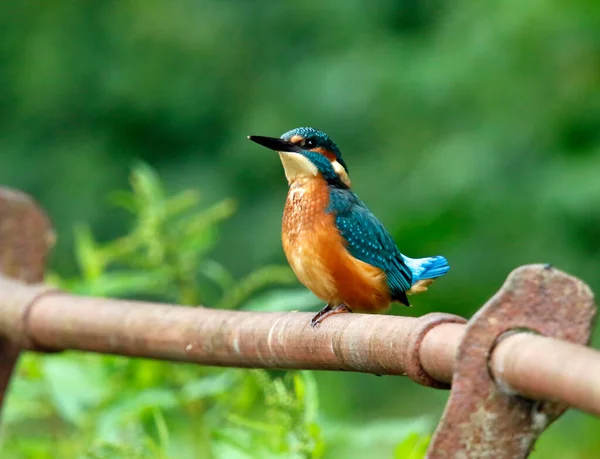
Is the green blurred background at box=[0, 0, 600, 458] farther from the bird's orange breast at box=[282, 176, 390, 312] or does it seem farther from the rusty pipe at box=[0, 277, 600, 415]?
the rusty pipe at box=[0, 277, 600, 415]

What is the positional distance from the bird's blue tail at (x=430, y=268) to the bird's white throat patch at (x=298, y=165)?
264mm

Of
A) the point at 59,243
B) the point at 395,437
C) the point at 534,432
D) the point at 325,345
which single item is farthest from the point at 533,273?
the point at 59,243

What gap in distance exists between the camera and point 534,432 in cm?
112

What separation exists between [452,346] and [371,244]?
1023mm

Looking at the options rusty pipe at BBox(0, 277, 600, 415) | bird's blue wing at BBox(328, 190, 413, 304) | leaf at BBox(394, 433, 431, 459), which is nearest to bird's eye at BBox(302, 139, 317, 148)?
bird's blue wing at BBox(328, 190, 413, 304)

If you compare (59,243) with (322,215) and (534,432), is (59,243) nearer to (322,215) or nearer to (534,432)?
(322,215)

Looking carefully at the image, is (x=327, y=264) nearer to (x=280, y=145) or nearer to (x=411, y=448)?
(x=280, y=145)

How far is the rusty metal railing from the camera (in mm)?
1045

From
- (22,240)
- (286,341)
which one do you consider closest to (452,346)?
(286,341)

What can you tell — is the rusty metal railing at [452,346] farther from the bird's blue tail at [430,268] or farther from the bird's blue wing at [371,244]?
the bird's blue tail at [430,268]

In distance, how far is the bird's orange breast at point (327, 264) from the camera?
2.20 m

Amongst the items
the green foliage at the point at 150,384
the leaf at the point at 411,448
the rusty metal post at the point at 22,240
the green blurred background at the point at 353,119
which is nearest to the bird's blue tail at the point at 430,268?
the green foliage at the point at 150,384

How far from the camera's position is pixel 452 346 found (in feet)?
3.94

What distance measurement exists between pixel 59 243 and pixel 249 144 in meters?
1.17
